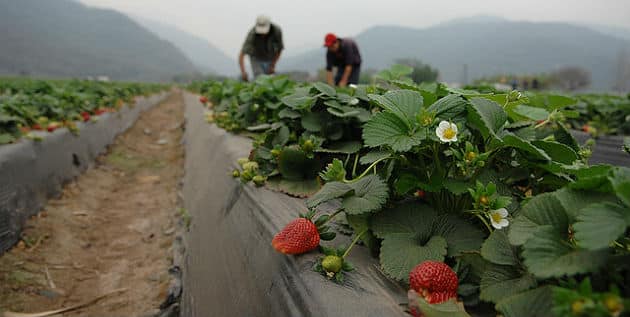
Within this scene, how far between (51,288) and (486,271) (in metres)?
2.24

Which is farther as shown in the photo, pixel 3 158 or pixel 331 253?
pixel 3 158

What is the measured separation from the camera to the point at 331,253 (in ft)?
3.58

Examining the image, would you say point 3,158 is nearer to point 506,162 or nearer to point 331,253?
point 331,253

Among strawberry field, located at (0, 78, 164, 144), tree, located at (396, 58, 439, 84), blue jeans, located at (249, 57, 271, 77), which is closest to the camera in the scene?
strawberry field, located at (0, 78, 164, 144)

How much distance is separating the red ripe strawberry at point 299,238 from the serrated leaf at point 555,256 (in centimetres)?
58

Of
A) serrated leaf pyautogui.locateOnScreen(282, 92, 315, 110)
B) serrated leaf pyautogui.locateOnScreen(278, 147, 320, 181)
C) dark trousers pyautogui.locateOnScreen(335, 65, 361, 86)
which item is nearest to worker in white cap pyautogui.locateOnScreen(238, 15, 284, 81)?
dark trousers pyautogui.locateOnScreen(335, 65, 361, 86)

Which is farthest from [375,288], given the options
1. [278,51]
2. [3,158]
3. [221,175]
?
[278,51]

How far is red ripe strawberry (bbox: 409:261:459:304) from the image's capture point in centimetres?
88

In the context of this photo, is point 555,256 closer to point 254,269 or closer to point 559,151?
point 559,151

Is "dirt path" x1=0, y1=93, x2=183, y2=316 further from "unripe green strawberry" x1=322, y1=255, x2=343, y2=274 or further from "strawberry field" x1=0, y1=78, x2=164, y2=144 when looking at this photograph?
"unripe green strawberry" x1=322, y1=255, x2=343, y2=274

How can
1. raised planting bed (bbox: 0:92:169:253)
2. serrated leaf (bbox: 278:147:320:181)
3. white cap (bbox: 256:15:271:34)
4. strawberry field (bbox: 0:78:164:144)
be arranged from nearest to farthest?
serrated leaf (bbox: 278:147:320:181) → raised planting bed (bbox: 0:92:169:253) → strawberry field (bbox: 0:78:164:144) → white cap (bbox: 256:15:271:34)

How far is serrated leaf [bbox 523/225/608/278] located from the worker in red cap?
5.26 meters

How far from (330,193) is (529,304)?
0.53 meters

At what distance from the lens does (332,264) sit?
103cm
